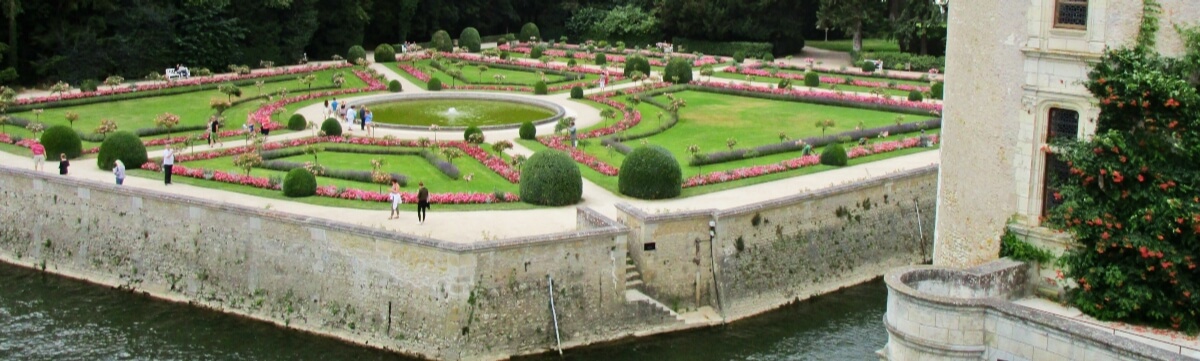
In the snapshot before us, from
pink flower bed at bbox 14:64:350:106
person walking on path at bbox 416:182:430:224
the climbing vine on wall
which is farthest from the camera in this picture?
pink flower bed at bbox 14:64:350:106

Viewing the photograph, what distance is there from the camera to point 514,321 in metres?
25.1

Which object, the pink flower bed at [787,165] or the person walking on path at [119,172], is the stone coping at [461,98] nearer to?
the pink flower bed at [787,165]

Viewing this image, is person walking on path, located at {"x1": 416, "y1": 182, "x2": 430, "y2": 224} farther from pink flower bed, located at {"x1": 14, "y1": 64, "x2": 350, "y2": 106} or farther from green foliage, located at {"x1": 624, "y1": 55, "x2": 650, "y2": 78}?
green foliage, located at {"x1": 624, "y1": 55, "x2": 650, "y2": 78}

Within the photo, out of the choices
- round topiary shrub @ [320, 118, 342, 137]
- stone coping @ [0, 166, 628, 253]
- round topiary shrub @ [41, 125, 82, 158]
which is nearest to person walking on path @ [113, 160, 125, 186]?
stone coping @ [0, 166, 628, 253]

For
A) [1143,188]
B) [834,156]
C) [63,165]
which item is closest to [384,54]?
[63,165]

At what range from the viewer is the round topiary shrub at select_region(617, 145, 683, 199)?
3053cm

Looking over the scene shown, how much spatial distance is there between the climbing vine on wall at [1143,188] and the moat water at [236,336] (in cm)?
909

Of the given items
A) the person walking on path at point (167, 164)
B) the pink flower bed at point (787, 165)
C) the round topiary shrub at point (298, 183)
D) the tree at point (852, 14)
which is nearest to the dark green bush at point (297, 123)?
the person walking on path at point (167, 164)

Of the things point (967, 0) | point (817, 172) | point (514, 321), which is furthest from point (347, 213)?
point (967, 0)

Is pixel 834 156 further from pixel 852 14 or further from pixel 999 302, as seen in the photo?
pixel 852 14

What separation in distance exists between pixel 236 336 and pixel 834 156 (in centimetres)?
1648

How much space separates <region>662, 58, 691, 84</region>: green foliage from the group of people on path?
1360cm

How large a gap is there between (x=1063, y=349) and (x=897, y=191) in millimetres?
17358

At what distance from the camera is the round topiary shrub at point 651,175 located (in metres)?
30.5
